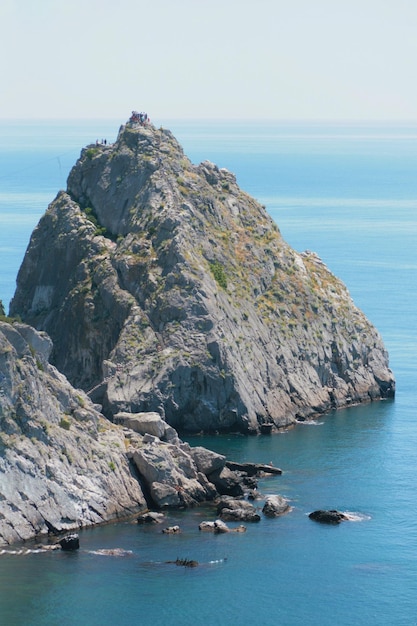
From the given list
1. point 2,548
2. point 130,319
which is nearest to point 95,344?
point 130,319

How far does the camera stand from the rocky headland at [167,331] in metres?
124

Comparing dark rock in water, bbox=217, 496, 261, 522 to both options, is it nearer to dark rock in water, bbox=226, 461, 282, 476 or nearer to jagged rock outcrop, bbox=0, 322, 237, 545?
jagged rock outcrop, bbox=0, 322, 237, 545

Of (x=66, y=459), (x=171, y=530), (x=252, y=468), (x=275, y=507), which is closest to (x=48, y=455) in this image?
(x=66, y=459)

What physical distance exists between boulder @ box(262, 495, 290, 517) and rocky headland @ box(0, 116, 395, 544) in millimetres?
105

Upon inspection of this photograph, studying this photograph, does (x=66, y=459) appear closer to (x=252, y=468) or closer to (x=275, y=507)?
(x=275, y=507)

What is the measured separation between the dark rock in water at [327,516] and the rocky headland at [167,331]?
2.90m

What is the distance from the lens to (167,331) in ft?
504

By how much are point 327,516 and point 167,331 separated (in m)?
37.6

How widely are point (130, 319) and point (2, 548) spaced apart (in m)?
48.3

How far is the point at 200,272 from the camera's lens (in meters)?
158

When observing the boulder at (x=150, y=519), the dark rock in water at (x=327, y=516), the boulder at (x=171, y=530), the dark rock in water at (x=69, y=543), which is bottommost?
the dark rock in water at (x=69, y=543)

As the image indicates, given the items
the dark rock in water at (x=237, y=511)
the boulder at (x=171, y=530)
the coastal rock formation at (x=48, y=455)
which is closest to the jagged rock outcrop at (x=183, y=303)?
the coastal rock formation at (x=48, y=455)

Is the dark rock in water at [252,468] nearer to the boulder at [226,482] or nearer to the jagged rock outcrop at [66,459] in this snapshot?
the boulder at [226,482]

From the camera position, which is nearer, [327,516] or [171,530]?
[171,530]
